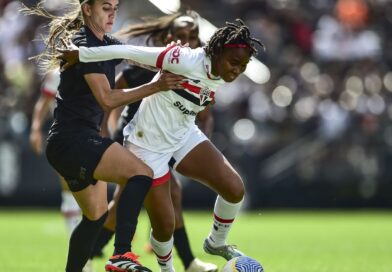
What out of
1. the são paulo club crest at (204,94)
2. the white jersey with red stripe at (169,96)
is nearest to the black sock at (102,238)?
the white jersey with red stripe at (169,96)

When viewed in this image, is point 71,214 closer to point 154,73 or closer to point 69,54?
point 154,73

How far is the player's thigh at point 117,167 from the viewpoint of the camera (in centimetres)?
633

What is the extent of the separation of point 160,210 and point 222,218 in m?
0.74

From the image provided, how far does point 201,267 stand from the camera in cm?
792

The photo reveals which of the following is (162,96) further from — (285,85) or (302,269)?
(285,85)

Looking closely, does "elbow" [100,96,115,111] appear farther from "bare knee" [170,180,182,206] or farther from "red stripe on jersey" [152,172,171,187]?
"bare knee" [170,180,182,206]

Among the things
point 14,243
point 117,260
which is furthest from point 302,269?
point 14,243

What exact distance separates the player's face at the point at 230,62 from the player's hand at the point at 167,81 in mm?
307

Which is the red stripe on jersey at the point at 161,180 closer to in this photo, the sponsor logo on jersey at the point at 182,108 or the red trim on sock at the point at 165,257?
the sponsor logo on jersey at the point at 182,108

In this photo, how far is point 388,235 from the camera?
509 inches

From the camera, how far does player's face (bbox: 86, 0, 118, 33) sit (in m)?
6.65

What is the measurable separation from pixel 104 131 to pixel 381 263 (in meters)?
3.05

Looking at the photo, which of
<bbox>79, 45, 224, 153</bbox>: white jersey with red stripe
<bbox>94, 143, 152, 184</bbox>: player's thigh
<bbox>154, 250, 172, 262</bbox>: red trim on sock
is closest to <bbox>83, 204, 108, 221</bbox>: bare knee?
<bbox>94, 143, 152, 184</bbox>: player's thigh

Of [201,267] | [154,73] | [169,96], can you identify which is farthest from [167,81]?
[201,267]
